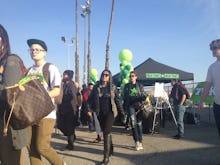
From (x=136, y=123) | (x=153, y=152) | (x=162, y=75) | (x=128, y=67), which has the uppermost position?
(x=128, y=67)

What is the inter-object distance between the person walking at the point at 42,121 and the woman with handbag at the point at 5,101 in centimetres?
56

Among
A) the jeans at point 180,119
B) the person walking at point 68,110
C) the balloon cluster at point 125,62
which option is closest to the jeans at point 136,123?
the person walking at point 68,110

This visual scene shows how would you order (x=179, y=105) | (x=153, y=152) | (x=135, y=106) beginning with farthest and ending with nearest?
(x=179, y=105), (x=135, y=106), (x=153, y=152)

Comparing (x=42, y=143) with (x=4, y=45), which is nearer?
(x=4, y=45)

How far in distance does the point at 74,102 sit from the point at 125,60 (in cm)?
658

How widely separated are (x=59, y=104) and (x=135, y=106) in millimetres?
1959

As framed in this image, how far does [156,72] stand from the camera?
13789 mm

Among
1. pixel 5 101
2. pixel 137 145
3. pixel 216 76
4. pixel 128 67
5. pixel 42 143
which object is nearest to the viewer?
pixel 5 101

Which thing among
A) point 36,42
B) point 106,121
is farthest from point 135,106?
point 36,42

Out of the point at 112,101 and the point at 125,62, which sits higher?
the point at 125,62

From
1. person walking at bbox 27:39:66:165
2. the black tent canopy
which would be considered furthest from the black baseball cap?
the black tent canopy

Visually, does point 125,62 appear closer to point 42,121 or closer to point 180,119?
point 180,119

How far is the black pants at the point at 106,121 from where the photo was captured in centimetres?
569

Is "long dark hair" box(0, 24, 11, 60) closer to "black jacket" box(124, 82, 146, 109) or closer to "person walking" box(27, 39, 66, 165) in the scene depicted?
"person walking" box(27, 39, 66, 165)
